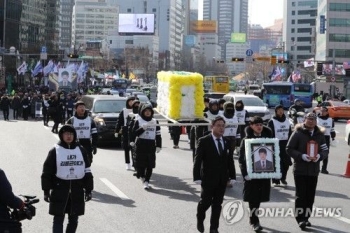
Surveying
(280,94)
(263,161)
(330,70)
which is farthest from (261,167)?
(330,70)

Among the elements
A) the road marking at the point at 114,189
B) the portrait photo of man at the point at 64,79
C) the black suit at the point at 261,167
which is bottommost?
the road marking at the point at 114,189

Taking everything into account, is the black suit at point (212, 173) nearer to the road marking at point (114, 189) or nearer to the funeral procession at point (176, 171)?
the funeral procession at point (176, 171)

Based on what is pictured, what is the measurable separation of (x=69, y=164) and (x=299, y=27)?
180542mm

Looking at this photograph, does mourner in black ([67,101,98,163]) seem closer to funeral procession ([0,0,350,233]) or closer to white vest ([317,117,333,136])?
funeral procession ([0,0,350,233])

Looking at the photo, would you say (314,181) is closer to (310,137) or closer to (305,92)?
(310,137)

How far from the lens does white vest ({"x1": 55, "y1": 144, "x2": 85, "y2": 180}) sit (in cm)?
805

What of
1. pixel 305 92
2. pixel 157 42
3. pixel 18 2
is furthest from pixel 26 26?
pixel 157 42

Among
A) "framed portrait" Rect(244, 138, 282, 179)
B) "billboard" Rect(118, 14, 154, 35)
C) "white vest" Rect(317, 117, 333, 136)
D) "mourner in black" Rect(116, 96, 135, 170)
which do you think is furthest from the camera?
"billboard" Rect(118, 14, 154, 35)

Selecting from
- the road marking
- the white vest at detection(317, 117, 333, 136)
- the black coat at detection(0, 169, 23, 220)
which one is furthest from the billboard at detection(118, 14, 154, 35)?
the black coat at detection(0, 169, 23, 220)

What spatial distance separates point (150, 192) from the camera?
1312 centimetres

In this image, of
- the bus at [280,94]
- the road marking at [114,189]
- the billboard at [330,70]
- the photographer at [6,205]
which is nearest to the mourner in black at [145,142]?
the road marking at [114,189]

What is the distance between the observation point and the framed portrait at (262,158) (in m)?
9.56

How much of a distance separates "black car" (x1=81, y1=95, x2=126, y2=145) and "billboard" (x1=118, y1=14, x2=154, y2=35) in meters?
112

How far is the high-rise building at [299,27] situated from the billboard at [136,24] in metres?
54.6
